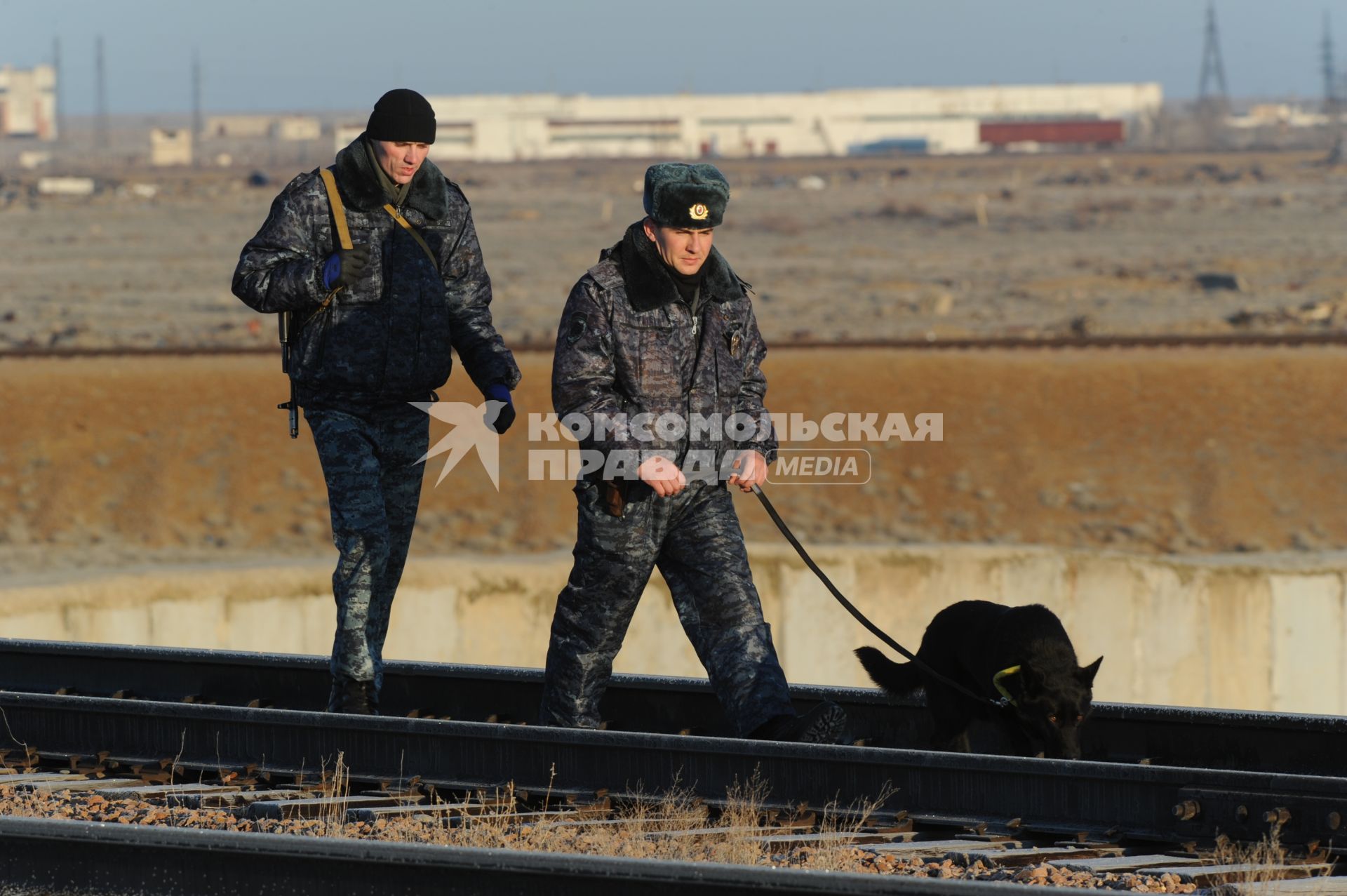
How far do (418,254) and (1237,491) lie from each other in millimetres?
12596

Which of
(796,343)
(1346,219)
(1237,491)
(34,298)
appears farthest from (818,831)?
(1346,219)

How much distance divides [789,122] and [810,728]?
491 ft

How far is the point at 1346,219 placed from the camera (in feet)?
175

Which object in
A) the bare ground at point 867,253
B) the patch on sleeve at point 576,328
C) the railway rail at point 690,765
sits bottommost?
the railway rail at point 690,765

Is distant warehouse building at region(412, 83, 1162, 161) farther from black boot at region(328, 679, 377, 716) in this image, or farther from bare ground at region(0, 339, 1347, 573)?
black boot at region(328, 679, 377, 716)

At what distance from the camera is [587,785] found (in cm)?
609

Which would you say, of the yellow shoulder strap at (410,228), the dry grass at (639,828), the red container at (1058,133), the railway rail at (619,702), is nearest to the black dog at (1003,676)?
the railway rail at (619,702)

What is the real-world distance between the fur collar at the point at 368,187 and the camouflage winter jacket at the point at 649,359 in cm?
86

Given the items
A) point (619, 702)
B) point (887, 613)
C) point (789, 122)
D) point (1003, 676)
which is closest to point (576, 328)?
point (619, 702)

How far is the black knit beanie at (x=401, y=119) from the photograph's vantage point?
650 cm

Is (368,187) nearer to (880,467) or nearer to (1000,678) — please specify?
(1000,678)

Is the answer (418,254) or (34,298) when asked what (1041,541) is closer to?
(418,254)

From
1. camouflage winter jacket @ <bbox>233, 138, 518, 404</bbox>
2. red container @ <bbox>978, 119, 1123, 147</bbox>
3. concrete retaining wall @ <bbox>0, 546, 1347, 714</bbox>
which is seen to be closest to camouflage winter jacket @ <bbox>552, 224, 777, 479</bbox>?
camouflage winter jacket @ <bbox>233, 138, 518, 404</bbox>

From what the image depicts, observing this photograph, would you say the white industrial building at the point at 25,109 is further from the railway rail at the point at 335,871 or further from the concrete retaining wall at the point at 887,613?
the railway rail at the point at 335,871
